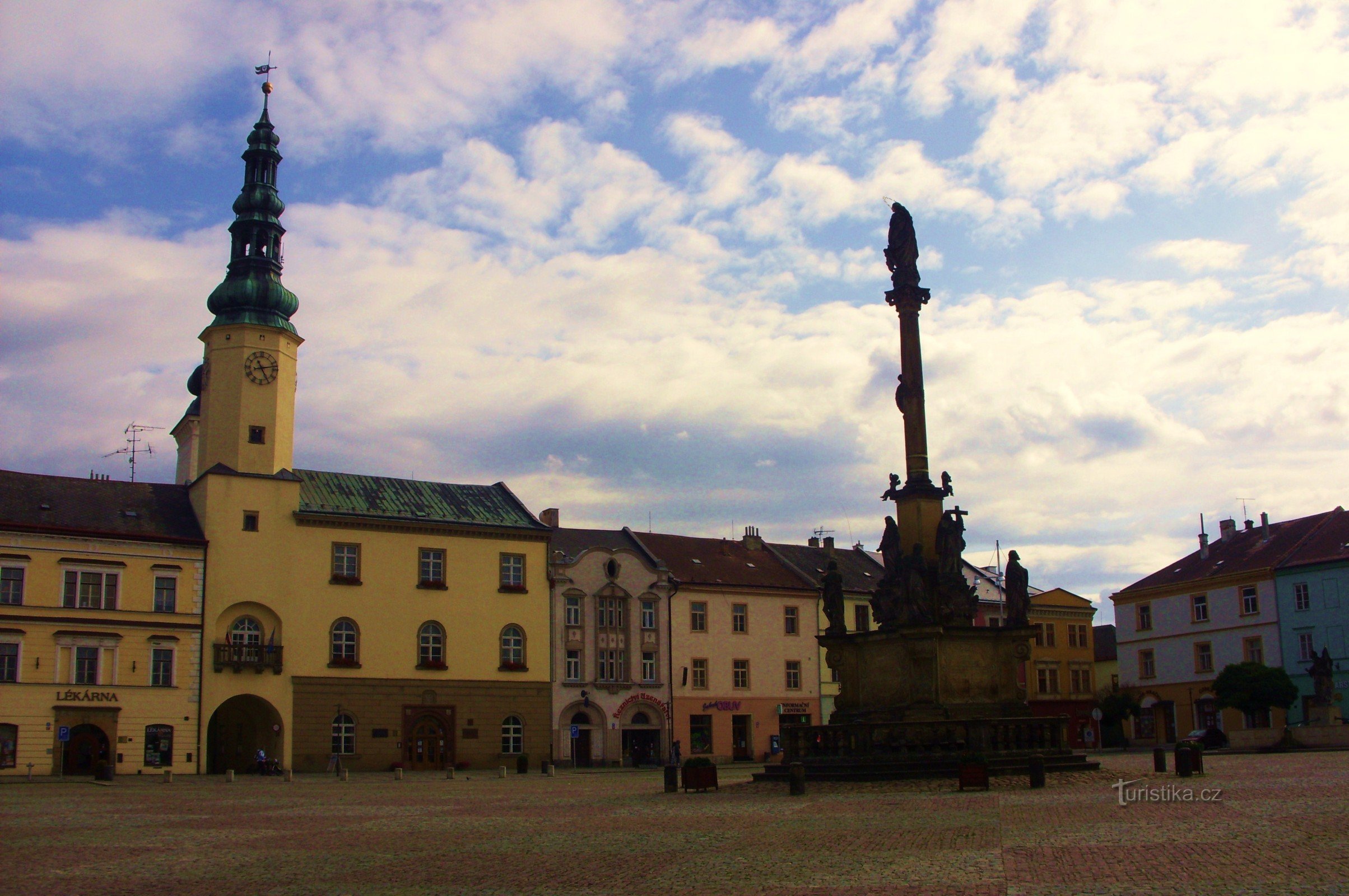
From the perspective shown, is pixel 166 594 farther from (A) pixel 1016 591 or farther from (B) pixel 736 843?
(B) pixel 736 843

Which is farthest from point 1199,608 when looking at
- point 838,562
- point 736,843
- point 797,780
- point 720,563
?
point 736,843

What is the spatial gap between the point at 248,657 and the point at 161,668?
3226 mm

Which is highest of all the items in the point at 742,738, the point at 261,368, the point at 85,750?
the point at 261,368

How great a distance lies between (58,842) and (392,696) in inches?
1396

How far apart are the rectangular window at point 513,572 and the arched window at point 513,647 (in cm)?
177

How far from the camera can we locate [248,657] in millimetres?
50562

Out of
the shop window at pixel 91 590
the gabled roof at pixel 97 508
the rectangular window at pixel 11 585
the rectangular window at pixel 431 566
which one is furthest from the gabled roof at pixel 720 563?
the rectangular window at pixel 11 585

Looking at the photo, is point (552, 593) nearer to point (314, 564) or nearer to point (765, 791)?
point (314, 564)

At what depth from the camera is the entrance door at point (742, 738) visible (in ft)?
203

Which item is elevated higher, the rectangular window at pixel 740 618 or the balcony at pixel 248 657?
the rectangular window at pixel 740 618

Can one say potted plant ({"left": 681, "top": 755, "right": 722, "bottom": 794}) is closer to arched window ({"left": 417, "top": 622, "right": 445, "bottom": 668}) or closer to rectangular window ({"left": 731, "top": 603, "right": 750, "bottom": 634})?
arched window ({"left": 417, "top": 622, "right": 445, "bottom": 668})

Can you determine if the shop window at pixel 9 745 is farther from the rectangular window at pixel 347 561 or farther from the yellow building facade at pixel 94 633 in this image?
the rectangular window at pixel 347 561

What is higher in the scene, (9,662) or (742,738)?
(9,662)

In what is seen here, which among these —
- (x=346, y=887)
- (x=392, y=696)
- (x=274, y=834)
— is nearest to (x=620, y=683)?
(x=392, y=696)
